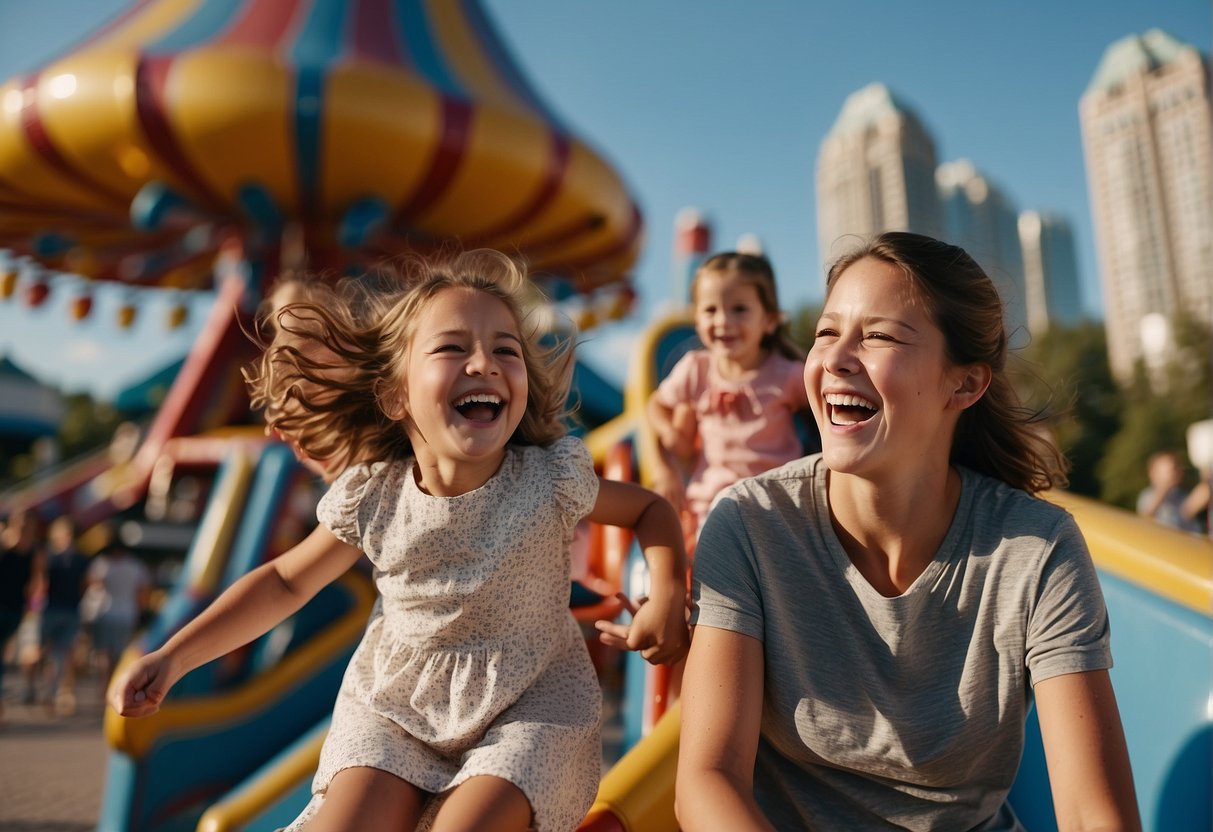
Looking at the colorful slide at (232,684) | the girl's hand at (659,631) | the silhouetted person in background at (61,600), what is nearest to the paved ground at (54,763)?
the silhouetted person in background at (61,600)

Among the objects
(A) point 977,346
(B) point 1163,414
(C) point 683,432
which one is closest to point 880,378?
(A) point 977,346

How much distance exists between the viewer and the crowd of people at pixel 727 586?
1.07 metres

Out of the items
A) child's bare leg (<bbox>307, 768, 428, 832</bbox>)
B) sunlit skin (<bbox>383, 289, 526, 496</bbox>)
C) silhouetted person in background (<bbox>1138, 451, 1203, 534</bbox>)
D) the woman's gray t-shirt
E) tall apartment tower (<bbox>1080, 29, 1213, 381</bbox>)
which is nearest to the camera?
the woman's gray t-shirt

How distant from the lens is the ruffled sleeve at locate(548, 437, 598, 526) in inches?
57.9

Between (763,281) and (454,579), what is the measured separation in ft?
4.59

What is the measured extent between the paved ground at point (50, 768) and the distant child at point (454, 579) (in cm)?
248

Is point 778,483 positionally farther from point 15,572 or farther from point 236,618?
point 15,572

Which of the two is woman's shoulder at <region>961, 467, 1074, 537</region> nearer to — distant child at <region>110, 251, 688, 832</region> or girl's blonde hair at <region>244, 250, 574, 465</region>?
distant child at <region>110, 251, 688, 832</region>

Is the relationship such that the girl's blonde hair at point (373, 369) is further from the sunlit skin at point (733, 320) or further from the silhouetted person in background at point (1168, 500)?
the silhouetted person in background at point (1168, 500)

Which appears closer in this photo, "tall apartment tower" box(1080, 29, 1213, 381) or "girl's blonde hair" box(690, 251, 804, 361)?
"girl's blonde hair" box(690, 251, 804, 361)

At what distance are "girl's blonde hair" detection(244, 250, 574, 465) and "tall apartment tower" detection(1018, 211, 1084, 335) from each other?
70.4 m

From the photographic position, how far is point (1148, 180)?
157ft

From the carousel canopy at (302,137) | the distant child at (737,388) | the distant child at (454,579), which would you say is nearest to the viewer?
the distant child at (454,579)

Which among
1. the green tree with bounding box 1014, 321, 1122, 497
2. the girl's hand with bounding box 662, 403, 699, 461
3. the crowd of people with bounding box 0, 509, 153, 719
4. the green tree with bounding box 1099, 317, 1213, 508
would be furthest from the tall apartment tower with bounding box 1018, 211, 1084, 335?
the girl's hand with bounding box 662, 403, 699, 461
